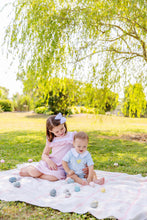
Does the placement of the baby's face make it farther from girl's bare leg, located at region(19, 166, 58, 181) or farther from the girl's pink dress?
girl's bare leg, located at region(19, 166, 58, 181)

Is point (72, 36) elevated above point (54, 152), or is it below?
above

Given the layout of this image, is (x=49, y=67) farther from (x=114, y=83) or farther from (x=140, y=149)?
(x=140, y=149)

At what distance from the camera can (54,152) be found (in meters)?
4.03

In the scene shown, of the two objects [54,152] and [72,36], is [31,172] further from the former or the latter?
[72,36]

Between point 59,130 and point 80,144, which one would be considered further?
point 59,130

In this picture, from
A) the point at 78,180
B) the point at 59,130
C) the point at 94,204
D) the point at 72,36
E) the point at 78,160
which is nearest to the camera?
the point at 94,204

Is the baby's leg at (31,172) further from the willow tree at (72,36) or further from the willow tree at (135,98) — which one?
the willow tree at (135,98)

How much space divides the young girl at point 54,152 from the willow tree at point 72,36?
2336 mm

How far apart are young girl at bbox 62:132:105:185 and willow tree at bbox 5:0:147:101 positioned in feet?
9.14

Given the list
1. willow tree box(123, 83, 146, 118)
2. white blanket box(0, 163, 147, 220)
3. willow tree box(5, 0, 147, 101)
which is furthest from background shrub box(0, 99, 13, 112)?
white blanket box(0, 163, 147, 220)

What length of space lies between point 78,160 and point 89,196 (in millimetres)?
675

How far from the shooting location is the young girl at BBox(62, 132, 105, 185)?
3.58 meters

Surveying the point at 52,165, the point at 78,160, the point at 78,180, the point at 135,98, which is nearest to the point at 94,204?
the point at 78,180

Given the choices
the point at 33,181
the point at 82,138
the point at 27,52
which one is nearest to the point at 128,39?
the point at 27,52
